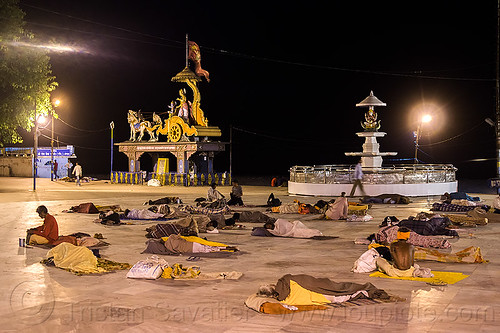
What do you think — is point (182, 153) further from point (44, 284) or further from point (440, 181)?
point (44, 284)

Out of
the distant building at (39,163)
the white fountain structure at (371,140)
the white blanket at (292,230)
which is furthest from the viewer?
the distant building at (39,163)

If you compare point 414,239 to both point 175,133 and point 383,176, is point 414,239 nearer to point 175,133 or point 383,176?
point 383,176

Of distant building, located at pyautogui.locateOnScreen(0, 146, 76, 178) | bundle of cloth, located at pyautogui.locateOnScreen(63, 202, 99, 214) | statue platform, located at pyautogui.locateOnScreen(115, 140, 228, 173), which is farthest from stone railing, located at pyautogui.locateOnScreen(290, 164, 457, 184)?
distant building, located at pyautogui.locateOnScreen(0, 146, 76, 178)

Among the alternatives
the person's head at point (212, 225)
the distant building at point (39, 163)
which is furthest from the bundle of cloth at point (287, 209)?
the distant building at point (39, 163)

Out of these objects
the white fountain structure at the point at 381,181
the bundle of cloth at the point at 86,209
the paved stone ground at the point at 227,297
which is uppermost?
the white fountain structure at the point at 381,181

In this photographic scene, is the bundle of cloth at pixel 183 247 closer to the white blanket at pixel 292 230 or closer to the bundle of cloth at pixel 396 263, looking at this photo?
the white blanket at pixel 292 230

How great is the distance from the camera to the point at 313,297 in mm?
8727

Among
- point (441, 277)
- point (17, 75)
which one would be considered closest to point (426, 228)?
point (441, 277)

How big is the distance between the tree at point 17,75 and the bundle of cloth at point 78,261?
2308 centimetres

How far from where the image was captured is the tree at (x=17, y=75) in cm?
3216

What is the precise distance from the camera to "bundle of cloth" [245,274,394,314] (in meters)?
8.53

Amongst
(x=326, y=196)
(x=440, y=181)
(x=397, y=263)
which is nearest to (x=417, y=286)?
(x=397, y=263)

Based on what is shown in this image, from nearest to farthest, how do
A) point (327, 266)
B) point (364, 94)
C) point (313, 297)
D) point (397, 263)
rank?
1. point (313, 297)
2. point (397, 263)
3. point (327, 266)
4. point (364, 94)

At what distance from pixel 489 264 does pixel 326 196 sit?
20140 millimetres
